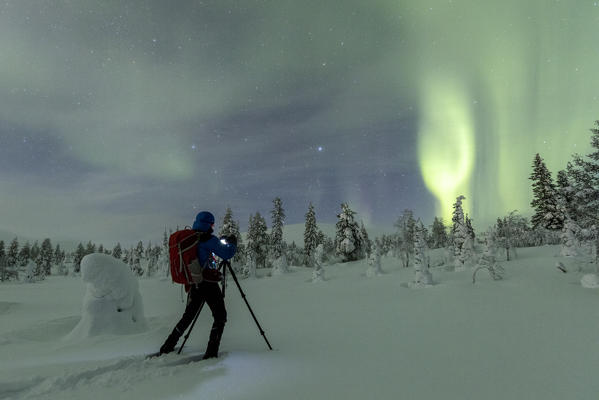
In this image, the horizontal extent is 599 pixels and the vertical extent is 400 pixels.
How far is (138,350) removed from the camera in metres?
4.90

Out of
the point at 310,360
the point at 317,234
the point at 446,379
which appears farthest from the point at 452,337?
the point at 317,234

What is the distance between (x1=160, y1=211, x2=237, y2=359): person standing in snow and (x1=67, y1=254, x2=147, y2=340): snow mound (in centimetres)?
450

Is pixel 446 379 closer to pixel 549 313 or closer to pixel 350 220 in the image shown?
pixel 549 313

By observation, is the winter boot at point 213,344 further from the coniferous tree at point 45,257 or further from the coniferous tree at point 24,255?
the coniferous tree at point 24,255

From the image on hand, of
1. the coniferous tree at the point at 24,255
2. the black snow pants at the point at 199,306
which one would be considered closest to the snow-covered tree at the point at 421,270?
the black snow pants at the point at 199,306

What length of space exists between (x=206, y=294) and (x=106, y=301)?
515cm

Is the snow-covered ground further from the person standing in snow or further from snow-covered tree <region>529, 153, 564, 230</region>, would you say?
snow-covered tree <region>529, 153, 564, 230</region>

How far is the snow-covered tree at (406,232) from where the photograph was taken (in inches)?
1281

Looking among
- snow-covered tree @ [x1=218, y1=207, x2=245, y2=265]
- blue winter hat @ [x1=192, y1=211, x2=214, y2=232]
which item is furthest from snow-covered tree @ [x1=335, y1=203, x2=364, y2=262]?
blue winter hat @ [x1=192, y1=211, x2=214, y2=232]

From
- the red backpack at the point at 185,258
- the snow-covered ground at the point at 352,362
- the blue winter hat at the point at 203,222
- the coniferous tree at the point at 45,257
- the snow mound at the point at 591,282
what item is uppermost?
the blue winter hat at the point at 203,222

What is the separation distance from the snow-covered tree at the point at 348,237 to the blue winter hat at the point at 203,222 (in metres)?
36.8

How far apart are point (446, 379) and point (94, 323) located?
27.0ft

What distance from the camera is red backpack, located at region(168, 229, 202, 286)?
4402 millimetres

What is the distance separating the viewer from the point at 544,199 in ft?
116
